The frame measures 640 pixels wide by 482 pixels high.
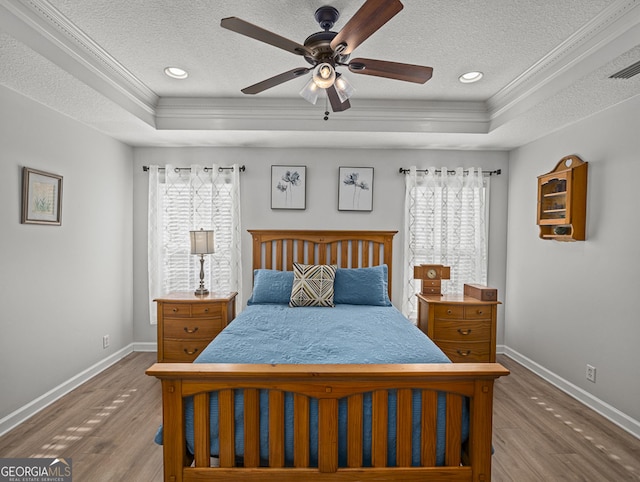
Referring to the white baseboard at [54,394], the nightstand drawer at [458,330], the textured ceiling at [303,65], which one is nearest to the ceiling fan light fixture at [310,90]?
the textured ceiling at [303,65]

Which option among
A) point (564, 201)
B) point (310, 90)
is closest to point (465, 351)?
point (564, 201)

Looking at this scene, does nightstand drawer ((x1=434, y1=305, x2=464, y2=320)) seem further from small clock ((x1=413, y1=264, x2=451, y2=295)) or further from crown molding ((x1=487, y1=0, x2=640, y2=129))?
crown molding ((x1=487, y1=0, x2=640, y2=129))

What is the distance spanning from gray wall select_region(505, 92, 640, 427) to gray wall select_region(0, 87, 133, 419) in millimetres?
4258

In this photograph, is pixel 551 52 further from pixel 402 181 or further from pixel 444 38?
pixel 402 181

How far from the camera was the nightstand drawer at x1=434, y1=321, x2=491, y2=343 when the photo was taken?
11.1ft

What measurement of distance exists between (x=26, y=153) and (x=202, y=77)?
1.38m

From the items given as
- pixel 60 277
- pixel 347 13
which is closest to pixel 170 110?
pixel 60 277

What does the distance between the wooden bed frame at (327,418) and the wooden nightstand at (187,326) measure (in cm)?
185

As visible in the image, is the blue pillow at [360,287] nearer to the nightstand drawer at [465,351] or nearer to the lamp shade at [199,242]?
the nightstand drawer at [465,351]

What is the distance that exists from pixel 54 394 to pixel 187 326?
1087mm

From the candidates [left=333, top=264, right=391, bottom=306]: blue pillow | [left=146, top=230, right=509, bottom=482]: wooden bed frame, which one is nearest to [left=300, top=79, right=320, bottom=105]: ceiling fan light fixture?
[left=146, top=230, right=509, bottom=482]: wooden bed frame

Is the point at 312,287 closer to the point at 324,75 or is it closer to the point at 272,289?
the point at 272,289

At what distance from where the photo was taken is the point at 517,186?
12.4ft

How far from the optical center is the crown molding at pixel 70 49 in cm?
179
